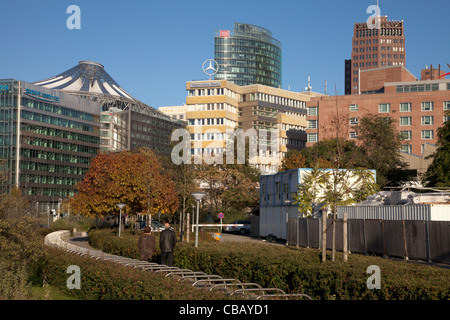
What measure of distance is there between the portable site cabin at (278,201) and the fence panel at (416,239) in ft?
51.1

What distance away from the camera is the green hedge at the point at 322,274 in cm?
1128

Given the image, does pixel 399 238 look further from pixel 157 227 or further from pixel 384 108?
pixel 384 108

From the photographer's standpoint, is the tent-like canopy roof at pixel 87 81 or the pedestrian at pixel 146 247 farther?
the tent-like canopy roof at pixel 87 81

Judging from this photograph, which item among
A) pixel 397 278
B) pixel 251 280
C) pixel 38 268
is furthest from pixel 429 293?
pixel 38 268

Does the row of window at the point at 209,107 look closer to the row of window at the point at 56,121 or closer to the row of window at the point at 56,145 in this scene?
the row of window at the point at 56,121

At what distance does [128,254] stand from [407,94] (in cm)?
8457

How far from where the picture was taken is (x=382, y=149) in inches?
2822

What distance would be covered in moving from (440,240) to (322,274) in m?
14.7

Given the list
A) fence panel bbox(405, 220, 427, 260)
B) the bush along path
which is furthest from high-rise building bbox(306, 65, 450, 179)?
the bush along path

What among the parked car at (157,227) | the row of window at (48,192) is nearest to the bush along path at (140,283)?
the parked car at (157,227)

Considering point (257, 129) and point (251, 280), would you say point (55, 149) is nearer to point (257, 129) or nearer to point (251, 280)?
point (257, 129)

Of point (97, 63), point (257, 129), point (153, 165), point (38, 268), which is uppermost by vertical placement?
point (97, 63)

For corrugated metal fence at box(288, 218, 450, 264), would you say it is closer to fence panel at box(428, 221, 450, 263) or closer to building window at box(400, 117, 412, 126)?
fence panel at box(428, 221, 450, 263)

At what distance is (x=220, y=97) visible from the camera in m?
126
